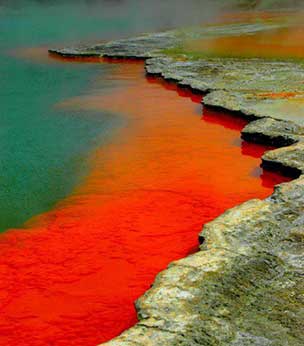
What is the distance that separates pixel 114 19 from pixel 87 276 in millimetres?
29892

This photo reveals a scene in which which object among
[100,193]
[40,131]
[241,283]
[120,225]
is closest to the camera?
[241,283]

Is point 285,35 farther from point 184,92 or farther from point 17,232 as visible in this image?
point 17,232

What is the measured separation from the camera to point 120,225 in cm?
585

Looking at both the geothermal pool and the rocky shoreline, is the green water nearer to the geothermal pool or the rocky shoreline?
the geothermal pool

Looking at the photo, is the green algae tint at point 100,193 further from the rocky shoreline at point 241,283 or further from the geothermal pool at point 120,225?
the rocky shoreline at point 241,283

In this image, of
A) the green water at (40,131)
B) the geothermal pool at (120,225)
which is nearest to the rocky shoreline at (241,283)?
the geothermal pool at (120,225)

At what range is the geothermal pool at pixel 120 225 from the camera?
173 inches

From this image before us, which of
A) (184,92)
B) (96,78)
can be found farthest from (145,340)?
(96,78)

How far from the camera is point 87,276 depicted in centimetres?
491

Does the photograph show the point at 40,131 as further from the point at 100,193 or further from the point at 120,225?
the point at 120,225

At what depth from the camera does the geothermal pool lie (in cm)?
439

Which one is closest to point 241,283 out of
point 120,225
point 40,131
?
point 120,225

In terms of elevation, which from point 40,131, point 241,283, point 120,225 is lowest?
point 120,225

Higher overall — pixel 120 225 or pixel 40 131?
pixel 40 131
